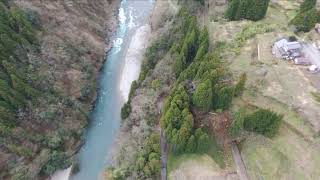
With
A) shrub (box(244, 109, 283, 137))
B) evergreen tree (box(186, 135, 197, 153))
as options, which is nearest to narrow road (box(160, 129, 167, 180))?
evergreen tree (box(186, 135, 197, 153))

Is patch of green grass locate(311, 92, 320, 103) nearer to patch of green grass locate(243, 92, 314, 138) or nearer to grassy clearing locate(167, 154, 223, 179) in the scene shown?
patch of green grass locate(243, 92, 314, 138)

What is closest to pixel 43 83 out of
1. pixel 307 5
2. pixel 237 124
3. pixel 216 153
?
pixel 216 153

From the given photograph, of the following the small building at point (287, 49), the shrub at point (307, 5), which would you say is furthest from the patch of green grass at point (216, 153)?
the shrub at point (307, 5)

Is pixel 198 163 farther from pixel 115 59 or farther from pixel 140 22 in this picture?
pixel 140 22

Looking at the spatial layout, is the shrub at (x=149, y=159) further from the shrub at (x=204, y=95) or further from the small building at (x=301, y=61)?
the small building at (x=301, y=61)

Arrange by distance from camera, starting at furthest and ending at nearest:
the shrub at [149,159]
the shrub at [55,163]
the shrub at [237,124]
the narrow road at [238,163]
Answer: the shrub at [55,163], the shrub at [149,159], the narrow road at [238,163], the shrub at [237,124]
